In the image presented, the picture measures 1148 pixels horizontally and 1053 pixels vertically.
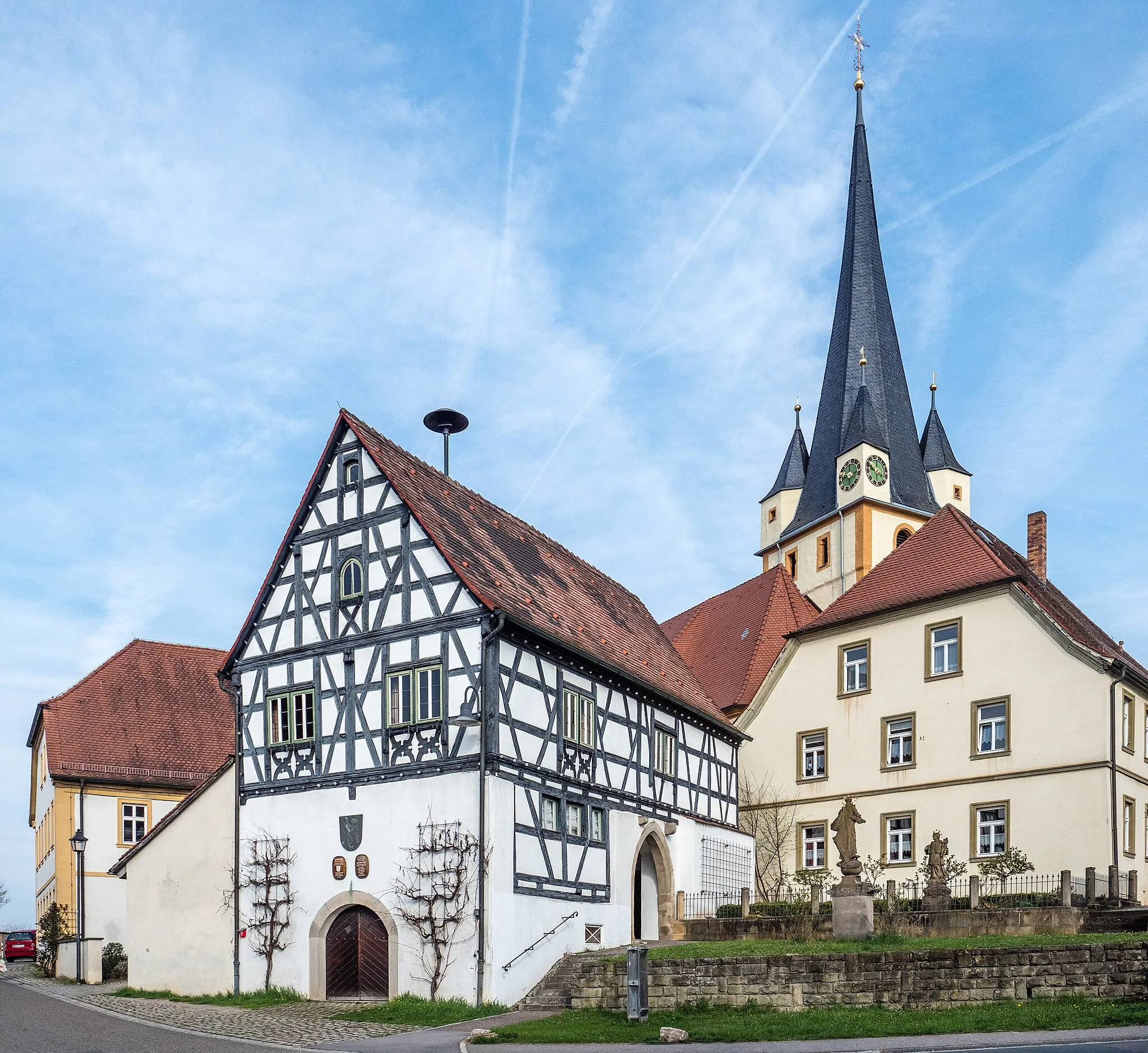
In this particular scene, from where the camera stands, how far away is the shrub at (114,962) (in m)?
32.3

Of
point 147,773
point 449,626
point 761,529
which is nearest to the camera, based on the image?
point 449,626

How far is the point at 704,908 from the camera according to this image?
97.2ft

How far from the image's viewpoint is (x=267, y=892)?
2573 cm

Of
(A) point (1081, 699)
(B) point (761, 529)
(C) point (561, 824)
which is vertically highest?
(B) point (761, 529)

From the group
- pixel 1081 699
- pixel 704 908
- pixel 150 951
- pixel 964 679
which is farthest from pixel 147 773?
pixel 1081 699

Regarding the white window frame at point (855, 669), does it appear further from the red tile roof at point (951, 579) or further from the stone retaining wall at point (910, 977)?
the stone retaining wall at point (910, 977)

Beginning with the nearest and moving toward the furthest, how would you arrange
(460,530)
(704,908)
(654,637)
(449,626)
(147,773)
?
1. (449,626)
2. (460,530)
3. (704,908)
4. (654,637)
5. (147,773)

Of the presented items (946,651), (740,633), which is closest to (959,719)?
(946,651)

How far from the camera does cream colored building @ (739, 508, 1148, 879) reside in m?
29.7

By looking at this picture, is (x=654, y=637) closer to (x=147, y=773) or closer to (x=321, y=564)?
(x=321, y=564)

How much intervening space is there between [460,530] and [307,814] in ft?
19.7

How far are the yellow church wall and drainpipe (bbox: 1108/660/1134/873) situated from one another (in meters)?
0.10

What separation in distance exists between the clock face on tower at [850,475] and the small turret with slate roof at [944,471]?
503 centimetres

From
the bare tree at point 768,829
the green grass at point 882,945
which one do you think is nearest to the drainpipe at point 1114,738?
the green grass at point 882,945
